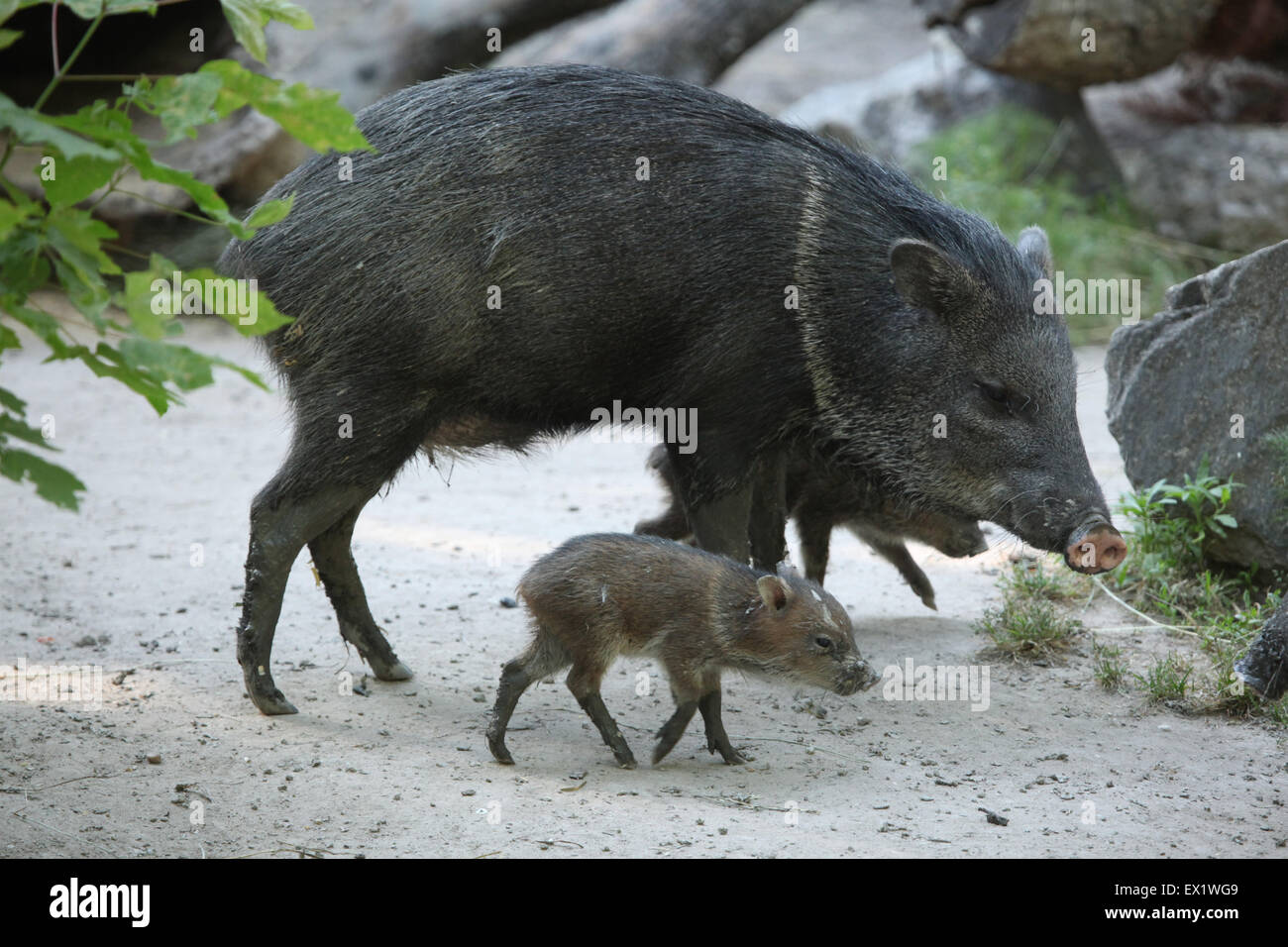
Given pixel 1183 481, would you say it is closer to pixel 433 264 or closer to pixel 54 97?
pixel 433 264

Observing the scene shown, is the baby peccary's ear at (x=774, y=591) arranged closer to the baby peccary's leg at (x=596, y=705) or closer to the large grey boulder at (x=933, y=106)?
the baby peccary's leg at (x=596, y=705)

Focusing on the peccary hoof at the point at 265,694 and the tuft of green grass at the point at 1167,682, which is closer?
the peccary hoof at the point at 265,694

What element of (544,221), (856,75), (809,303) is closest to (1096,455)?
(809,303)

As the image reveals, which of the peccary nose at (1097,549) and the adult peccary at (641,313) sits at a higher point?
the adult peccary at (641,313)

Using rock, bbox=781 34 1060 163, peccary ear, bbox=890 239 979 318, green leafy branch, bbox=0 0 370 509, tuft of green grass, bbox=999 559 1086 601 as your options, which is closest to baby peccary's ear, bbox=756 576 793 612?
peccary ear, bbox=890 239 979 318

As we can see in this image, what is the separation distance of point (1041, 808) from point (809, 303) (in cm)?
183

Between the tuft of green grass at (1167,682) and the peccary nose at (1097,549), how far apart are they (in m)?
0.74

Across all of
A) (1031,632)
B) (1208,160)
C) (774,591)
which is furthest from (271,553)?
(1208,160)

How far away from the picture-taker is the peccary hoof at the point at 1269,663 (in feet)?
15.0

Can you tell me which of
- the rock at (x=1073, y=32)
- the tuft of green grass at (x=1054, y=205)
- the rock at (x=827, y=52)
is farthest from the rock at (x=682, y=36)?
the rock at (x=827, y=52)

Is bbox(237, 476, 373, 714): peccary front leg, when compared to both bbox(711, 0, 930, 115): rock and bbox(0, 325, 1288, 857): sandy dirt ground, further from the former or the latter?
bbox(711, 0, 930, 115): rock

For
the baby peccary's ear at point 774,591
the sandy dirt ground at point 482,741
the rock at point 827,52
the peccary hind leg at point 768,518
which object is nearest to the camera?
the sandy dirt ground at point 482,741

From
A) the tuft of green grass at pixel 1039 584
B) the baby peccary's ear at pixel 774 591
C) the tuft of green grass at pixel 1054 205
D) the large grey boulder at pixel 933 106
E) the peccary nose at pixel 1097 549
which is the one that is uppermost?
the large grey boulder at pixel 933 106

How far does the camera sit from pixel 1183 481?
5727mm
